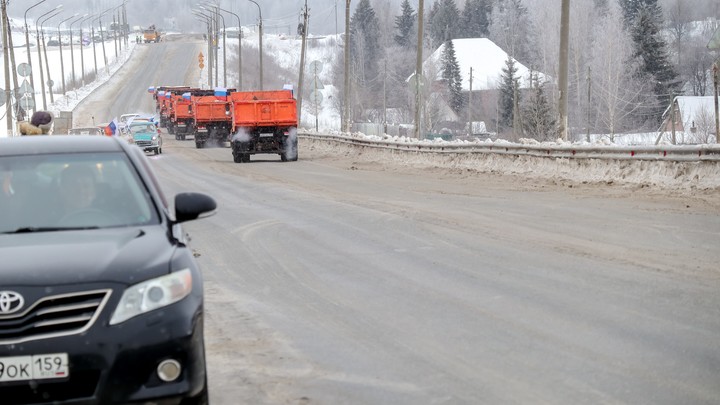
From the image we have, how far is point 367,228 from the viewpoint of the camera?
16.0 metres

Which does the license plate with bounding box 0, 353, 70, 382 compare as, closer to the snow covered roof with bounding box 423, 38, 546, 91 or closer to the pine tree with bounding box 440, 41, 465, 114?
the pine tree with bounding box 440, 41, 465, 114

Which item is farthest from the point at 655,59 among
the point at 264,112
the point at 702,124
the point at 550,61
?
the point at 264,112

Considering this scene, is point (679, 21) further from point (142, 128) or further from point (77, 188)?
point (77, 188)

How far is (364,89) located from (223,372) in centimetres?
13283

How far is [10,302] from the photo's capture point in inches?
206

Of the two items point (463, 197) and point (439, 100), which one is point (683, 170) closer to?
point (463, 197)

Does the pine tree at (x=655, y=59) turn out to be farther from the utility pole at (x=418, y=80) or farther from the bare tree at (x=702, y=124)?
the utility pole at (x=418, y=80)

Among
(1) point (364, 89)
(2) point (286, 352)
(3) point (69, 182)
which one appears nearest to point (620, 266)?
(2) point (286, 352)

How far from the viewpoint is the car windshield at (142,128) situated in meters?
46.5

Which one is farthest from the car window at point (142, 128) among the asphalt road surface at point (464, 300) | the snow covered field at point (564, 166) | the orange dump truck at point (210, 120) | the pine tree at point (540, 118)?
the asphalt road surface at point (464, 300)

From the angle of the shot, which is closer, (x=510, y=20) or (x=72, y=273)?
(x=72, y=273)

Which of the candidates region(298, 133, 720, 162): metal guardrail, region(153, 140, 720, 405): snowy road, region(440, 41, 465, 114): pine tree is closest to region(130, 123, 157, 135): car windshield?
region(298, 133, 720, 162): metal guardrail

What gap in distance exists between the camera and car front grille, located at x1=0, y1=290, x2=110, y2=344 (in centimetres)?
520

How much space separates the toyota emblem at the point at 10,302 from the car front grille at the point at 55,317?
28mm
